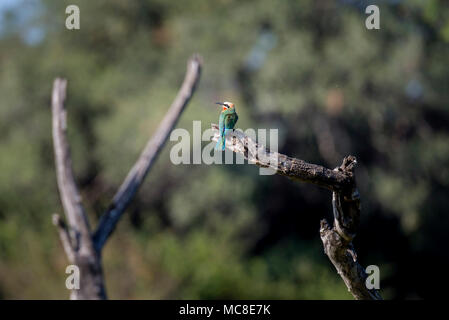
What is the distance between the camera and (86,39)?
→ 57.9 ft

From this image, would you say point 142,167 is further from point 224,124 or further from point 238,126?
point 238,126

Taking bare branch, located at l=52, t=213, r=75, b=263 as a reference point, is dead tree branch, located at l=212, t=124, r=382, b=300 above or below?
above

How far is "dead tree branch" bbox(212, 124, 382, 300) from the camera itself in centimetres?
330

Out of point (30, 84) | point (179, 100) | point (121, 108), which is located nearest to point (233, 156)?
point (121, 108)

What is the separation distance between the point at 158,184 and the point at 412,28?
7.92 m

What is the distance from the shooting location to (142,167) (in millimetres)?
5555

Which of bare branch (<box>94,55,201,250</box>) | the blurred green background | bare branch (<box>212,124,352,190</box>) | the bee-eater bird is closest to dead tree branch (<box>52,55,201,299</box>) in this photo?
bare branch (<box>94,55,201,250</box>)

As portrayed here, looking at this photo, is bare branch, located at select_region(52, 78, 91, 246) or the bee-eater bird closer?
the bee-eater bird

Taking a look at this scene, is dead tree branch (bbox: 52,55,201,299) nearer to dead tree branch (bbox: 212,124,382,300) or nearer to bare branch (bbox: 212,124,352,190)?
bare branch (bbox: 212,124,352,190)
